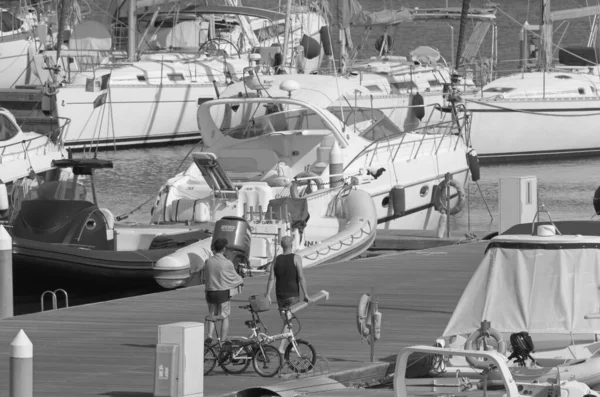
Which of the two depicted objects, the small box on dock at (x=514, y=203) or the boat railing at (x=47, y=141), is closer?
the small box on dock at (x=514, y=203)

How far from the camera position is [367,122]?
2845 centimetres

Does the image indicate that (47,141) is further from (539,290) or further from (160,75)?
(539,290)

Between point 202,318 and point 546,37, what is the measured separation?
1406 inches

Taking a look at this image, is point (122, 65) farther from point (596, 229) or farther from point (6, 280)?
point (596, 229)

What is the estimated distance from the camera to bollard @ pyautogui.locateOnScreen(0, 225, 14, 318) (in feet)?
51.8

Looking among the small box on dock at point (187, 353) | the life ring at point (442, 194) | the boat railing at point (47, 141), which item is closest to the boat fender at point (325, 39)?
the boat railing at point (47, 141)

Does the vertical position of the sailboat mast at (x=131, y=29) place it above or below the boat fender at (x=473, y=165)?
above

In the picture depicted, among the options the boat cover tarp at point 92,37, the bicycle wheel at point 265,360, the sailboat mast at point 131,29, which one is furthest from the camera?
the boat cover tarp at point 92,37

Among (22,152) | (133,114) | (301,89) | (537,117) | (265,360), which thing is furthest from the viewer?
(133,114)

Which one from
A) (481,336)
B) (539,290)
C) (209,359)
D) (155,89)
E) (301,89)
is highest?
(301,89)

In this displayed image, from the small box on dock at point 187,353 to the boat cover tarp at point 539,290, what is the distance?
220 cm

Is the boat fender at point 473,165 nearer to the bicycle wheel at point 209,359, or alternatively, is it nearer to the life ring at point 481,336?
the bicycle wheel at point 209,359

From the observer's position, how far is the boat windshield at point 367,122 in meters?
27.8

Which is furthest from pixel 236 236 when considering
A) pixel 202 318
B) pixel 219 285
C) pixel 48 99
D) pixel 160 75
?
pixel 160 75
